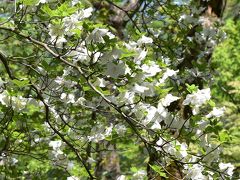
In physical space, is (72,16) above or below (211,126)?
above

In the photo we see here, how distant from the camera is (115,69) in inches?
95.3

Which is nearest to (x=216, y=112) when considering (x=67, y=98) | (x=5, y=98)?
(x=67, y=98)

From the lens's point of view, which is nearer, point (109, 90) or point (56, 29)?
point (56, 29)

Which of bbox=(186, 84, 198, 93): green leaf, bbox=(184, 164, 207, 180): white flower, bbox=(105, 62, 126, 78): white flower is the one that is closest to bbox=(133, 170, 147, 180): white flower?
bbox=(184, 164, 207, 180): white flower

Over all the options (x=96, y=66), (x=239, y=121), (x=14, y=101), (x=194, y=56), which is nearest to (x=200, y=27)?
(x=194, y=56)

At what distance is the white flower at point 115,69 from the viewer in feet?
7.88

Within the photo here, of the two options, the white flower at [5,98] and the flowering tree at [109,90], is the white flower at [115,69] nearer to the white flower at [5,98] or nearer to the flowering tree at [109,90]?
the flowering tree at [109,90]

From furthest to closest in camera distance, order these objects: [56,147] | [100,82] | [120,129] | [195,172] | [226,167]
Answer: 1. [56,147]
2. [120,129]
3. [226,167]
4. [195,172]
5. [100,82]

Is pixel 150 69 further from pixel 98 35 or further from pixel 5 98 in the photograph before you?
pixel 5 98

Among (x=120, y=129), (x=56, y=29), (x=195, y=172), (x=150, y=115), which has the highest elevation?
(x=56, y=29)

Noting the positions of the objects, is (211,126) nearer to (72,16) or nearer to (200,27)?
(72,16)

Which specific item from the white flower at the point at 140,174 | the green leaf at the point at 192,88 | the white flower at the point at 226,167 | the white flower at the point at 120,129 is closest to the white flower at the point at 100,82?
the green leaf at the point at 192,88

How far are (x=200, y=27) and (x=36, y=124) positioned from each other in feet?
6.65

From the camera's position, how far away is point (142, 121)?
2742mm
